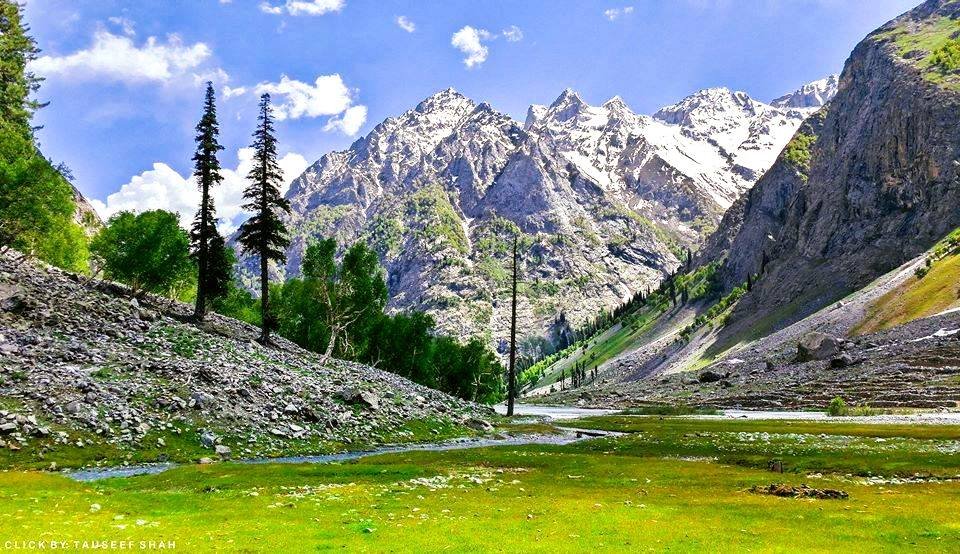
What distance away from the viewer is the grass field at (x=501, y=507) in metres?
15.4

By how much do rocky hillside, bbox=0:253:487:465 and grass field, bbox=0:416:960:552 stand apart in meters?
6.37

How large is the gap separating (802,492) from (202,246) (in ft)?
195

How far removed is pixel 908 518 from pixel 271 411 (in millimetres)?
39422

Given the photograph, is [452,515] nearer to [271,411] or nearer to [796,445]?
[271,411]

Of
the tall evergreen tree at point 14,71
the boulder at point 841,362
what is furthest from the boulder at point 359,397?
the boulder at point 841,362

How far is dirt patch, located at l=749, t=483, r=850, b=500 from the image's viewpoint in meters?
23.1

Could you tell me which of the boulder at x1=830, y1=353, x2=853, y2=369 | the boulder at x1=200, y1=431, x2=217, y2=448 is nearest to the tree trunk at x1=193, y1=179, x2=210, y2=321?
the boulder at x1=200, y1=431, x2=217, y2=448

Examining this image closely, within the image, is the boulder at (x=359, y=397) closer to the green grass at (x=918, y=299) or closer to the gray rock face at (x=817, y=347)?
the gray rock face at (x=817, y=347)

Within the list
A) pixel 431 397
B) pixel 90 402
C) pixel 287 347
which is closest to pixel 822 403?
→ pixel 431 397

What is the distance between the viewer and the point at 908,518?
60.4 feet

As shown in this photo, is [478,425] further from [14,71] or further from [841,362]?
[841,362]

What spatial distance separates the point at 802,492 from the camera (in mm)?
23828

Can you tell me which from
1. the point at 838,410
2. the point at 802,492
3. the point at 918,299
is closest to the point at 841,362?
the point at 918,299

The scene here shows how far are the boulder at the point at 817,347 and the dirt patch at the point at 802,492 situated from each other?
146072 millimetres
